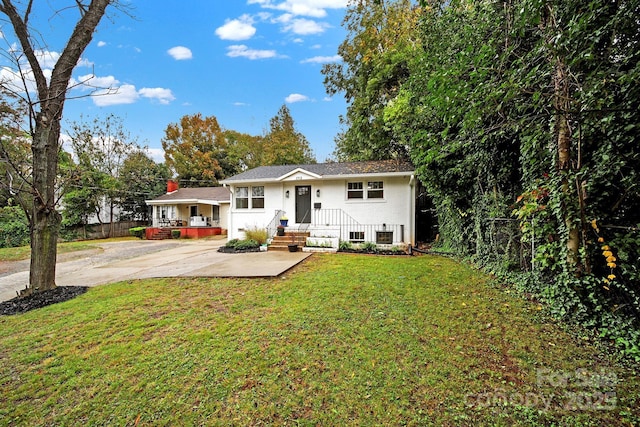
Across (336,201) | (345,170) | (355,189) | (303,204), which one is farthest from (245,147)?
(355,189)

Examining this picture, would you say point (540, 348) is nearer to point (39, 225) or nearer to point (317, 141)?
point (39, 225)

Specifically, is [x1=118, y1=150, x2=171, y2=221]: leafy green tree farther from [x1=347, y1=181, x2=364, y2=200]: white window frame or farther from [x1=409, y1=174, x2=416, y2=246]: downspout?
[x1=409, y1=174, x2=416, y2=246]: downspout

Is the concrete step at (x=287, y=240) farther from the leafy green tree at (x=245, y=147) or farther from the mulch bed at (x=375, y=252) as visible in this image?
the leafy green tree at (x=245, y=147)

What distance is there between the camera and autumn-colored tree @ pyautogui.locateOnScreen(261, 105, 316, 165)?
1048 inches

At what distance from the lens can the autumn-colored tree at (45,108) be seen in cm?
465

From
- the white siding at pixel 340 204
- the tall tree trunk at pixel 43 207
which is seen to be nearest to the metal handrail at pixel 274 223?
the white siding at pixel 340 204

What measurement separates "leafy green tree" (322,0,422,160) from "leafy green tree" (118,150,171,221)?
58.0 ft

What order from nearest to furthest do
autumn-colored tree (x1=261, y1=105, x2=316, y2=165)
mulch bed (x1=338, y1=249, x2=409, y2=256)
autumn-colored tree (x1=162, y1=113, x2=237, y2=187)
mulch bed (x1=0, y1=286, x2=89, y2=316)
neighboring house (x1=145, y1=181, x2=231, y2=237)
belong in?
1. mulch bed (x1=0, y1=286, x2=89, y2=316)
2. mulch bed (x1=338, y1=249, x2=409, y2=256)
3. neighboring house (x1=145, y1=181, x2=231, y2=237)
4. autumn-colored tree (x1=261, y1=105, x2=316, y2=165)
5. autumn-colored tree (x1=162, y1=113, x2=237, y2=187)

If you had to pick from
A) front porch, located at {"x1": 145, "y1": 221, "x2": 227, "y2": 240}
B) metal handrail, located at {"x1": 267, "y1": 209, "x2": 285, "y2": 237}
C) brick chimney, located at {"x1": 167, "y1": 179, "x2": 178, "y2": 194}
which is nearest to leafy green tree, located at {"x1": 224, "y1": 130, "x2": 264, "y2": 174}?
brick chimney, located at {"x1": 167, "y1": 179, "x2": 178, "y2": 194}

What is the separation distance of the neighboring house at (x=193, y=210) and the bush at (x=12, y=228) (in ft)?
21.6

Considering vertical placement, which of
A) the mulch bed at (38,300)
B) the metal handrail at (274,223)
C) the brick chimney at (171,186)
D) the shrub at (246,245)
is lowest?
the mulch bed at (38,300)

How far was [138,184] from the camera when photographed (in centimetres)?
2202

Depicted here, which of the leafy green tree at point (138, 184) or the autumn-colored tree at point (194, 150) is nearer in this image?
the leafy green tree at point (138, 184)

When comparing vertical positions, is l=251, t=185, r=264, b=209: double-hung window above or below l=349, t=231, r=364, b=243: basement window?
above
